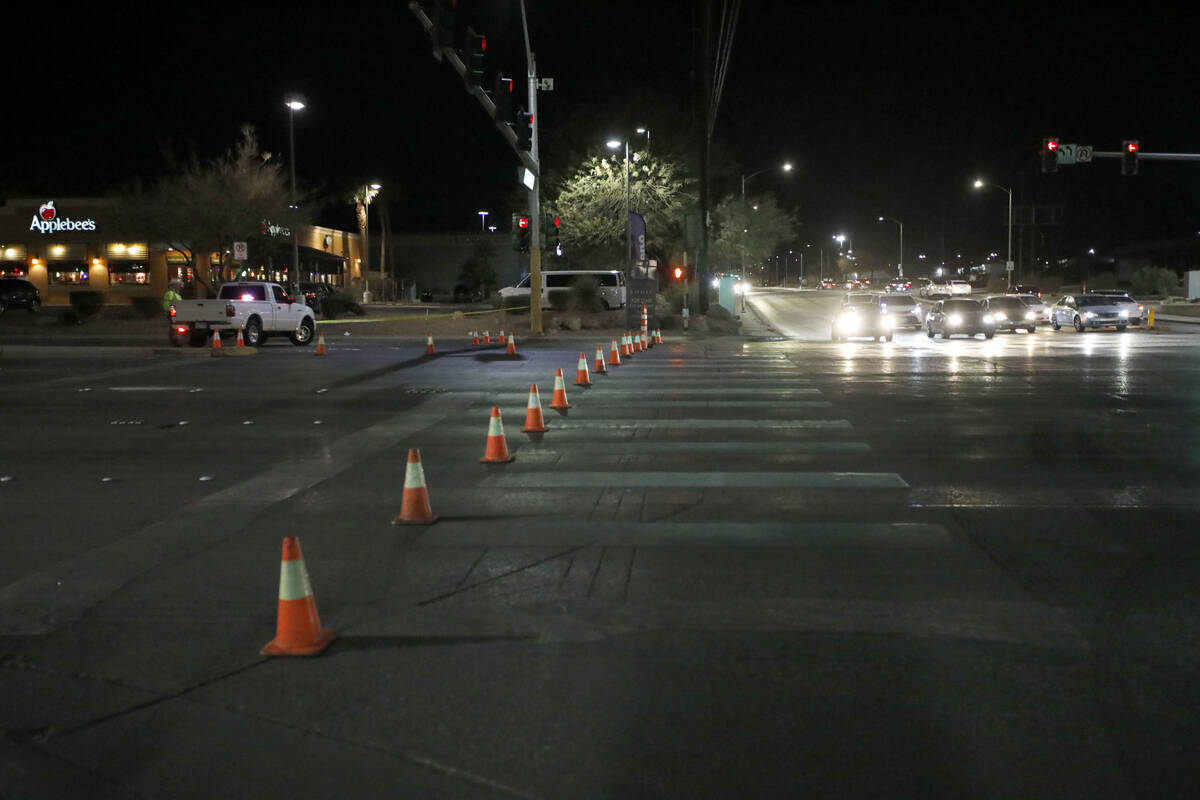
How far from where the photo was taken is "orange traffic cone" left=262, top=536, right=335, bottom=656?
19.4 ft

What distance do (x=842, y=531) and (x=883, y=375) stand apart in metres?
14.1

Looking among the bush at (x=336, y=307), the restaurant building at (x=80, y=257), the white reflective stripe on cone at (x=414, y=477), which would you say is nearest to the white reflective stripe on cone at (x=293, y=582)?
the white reflective stripe on cone at (x=414, y=477)

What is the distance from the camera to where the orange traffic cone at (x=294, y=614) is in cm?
592

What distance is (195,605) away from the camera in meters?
6.92

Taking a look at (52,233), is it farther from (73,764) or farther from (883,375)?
(73,764)

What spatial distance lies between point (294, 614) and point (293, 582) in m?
0.17

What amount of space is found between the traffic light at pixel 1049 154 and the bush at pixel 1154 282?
140ft

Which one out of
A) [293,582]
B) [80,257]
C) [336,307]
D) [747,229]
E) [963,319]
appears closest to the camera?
[293,582]

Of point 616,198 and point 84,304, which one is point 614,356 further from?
point 616,198

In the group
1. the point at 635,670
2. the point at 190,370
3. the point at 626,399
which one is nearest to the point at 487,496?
the point at 635,670

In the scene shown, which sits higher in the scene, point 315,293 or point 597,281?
point 597,281

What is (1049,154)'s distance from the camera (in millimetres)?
36719

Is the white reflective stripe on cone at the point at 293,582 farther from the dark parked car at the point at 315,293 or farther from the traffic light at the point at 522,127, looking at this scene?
the dark parked car at the point at 315,293

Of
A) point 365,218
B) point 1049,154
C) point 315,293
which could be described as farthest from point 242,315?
point 365,218
